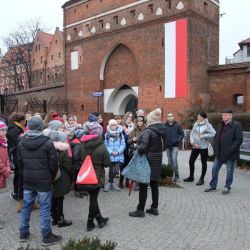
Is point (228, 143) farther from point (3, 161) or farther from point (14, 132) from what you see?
point (3, 161)

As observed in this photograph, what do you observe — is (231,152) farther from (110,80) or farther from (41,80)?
(41,80)

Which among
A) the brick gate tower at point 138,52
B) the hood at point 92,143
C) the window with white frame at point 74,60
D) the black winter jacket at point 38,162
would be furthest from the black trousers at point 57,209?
the window with white frame at point 74,60

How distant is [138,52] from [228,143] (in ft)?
58.8

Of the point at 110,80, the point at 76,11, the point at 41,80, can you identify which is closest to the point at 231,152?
the point at 110,80

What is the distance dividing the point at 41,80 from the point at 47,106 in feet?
120

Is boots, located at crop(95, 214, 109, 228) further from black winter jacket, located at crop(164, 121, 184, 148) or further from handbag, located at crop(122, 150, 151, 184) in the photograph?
black winter jacket, located at crop(164, 121, 184, 148)

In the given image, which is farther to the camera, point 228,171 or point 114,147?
point 114,147

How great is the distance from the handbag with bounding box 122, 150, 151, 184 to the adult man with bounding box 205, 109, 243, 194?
8.89ft

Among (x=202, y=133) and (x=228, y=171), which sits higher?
(x=202, y=133)

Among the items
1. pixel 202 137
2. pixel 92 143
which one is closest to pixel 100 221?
pixel 92 143

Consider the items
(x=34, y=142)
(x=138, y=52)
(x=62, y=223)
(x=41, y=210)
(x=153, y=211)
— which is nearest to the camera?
(x=34, y=142)

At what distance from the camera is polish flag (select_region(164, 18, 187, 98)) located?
22375 mm

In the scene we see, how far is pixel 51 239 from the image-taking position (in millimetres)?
4957

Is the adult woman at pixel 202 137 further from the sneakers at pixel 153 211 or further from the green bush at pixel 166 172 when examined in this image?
the sneakers at pixel 153 211
